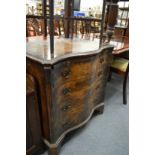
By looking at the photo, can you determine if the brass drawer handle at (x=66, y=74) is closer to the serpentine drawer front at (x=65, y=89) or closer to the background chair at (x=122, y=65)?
the serpentine drawer front at (x=65, y=89)

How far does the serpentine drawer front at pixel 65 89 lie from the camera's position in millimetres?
1065

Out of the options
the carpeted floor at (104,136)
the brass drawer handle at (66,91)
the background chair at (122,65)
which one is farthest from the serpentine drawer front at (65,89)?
the background chair at (122,65)

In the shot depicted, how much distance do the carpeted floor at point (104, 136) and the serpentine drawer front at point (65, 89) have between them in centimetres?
18

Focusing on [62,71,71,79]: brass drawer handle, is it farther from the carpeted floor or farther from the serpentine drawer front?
the carpeted floor

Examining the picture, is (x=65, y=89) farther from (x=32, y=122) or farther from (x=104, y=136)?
(x=104, y=136)

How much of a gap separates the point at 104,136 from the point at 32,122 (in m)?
0.82

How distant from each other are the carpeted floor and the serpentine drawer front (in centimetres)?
18

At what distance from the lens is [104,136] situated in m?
1.64
